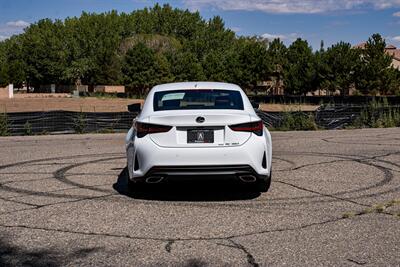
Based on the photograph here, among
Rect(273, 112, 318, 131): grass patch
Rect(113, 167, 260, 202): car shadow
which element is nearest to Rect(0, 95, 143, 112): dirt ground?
Rect(273, 112, 318, 131): grass patch

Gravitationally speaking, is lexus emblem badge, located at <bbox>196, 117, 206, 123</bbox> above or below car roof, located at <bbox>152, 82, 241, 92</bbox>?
below

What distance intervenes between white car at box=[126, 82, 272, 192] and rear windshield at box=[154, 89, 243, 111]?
266 mm

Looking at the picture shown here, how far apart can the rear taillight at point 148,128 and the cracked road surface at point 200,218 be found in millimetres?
917

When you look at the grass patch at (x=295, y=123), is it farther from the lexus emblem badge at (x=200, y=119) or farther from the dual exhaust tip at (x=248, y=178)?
Answer: the lexus emblem badge at (x=200, y=119)

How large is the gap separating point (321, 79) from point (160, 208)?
226 ft

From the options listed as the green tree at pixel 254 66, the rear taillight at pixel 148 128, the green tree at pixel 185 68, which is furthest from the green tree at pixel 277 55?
the rear taillight at pixel 148 128

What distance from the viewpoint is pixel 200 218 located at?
6.23m

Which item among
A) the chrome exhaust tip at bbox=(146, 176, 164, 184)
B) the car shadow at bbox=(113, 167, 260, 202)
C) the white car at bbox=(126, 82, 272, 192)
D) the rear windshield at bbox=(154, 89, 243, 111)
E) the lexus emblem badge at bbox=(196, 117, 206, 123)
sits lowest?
the car shadow at bbox=(113, 167, 260, 202)

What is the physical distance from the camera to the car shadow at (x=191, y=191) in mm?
7470

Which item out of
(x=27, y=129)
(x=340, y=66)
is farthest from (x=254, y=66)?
(x=27, y=129)

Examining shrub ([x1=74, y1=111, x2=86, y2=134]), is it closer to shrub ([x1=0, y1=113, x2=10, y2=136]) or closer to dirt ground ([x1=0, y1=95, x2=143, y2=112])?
shrub ([x1=0, y1=113, x2=10, y2=136])

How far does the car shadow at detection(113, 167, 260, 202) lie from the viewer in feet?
24.5

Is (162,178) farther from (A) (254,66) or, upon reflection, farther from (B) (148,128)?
(A) (254,66)

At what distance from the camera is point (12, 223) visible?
19.7ft
